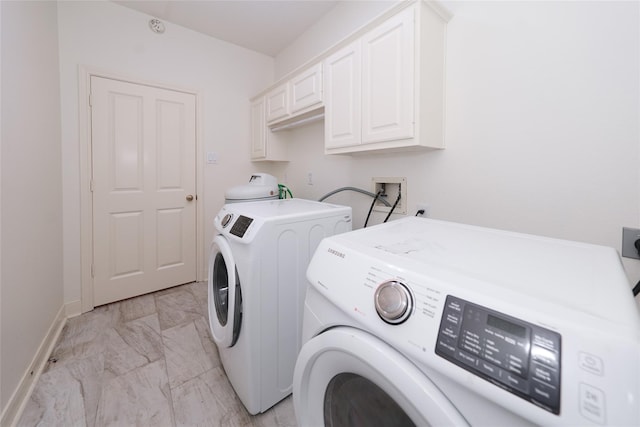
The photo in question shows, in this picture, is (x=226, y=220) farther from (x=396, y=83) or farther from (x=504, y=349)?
(x=504, y=349)

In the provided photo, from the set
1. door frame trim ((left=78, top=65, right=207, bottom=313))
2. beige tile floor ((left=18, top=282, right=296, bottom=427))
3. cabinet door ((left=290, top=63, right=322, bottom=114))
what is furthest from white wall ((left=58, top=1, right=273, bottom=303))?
cabinet door ((left=290, top=63, right=322, bottom=114))

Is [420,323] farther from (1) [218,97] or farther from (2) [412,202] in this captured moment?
(1) [218,97]

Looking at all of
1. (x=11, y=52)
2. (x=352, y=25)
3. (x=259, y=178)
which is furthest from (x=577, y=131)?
(x=11, y=52)

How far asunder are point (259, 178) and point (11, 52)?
146cm

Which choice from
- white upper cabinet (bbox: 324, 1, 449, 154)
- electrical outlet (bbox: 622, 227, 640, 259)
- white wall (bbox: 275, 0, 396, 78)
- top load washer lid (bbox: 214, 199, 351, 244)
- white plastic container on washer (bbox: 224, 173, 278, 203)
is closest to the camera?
electrical outlet (bbox: 622, 227, 640, 259)

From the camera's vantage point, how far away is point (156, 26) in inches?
92.0

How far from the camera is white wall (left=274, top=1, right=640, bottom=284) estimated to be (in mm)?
972

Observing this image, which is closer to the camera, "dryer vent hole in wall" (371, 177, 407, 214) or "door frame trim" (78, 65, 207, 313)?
"dryer vent hole in wall" (371, 177, 407, 214)

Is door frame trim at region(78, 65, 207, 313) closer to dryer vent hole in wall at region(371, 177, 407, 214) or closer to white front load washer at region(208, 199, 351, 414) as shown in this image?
white front load washer at region(208, 199, 351, 414)

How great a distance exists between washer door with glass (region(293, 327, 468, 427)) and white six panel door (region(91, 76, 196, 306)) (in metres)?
2.30

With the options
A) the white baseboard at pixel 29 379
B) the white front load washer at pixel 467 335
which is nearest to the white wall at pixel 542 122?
the white front load washer at pixel 467 335

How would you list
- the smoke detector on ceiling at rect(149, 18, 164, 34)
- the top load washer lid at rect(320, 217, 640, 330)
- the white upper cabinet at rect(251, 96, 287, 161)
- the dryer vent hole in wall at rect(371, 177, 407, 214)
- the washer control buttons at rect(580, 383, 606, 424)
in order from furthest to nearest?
the white upper cabinet at rect(251, 96, 287, 161), the smoke detector on ceiling at rect(149, 18, 164, 34), the dryer vent hole in wall at rect(371, 177, 407, 214), the top load washer lid at rect(320, 217, 640, 330), the washer control buttons at rect(580, 383, 606, 424)

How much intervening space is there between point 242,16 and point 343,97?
4.86 ft

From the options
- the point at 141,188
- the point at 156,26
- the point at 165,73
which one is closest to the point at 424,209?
the point at 141,188
